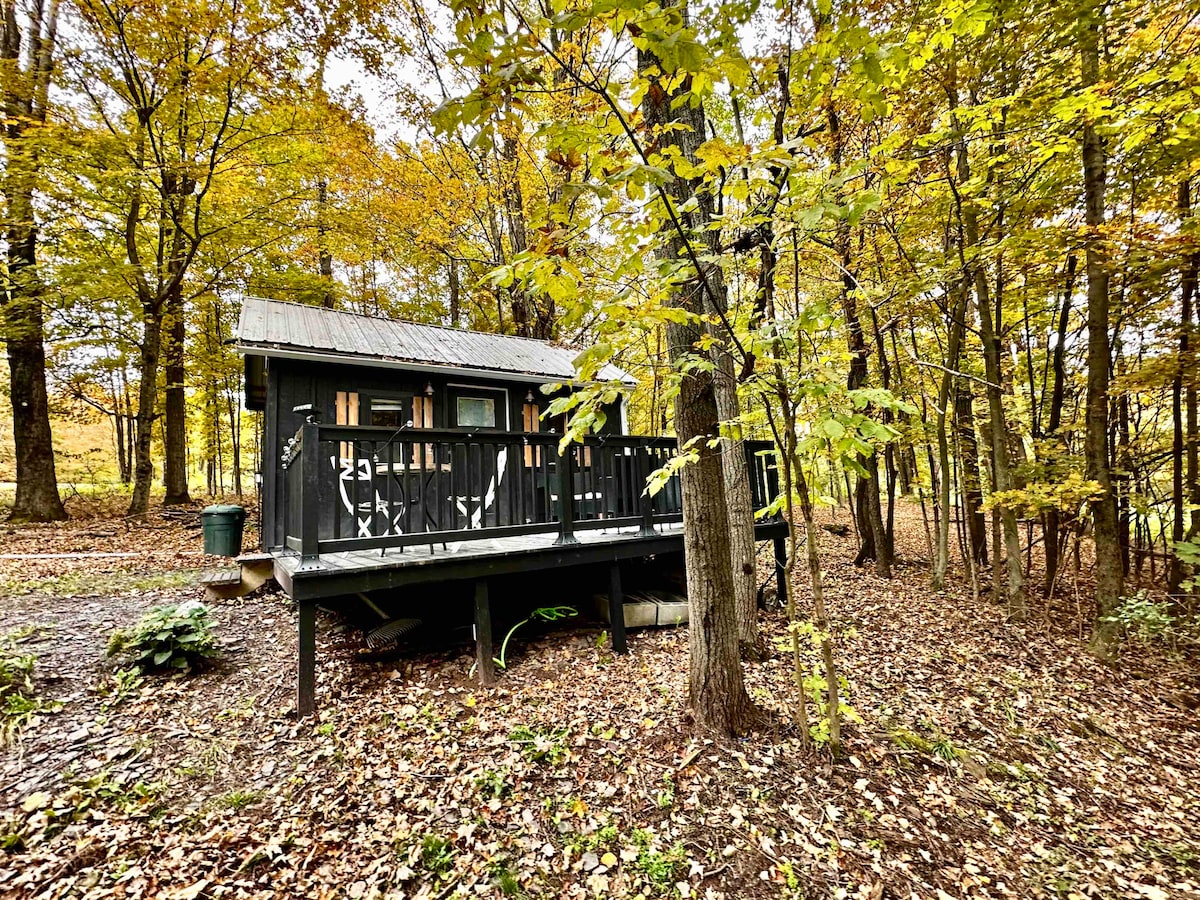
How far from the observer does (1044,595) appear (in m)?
6.89

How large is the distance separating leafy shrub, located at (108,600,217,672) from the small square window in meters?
4.50

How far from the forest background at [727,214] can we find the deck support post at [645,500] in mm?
1314

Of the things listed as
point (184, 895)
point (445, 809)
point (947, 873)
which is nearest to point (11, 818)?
point (184, 895)

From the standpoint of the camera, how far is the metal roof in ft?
21.6

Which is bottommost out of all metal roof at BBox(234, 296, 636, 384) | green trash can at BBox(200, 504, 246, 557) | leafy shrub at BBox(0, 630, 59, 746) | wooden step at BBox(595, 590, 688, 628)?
wooden step at BBox(595, 590, 688, 628)

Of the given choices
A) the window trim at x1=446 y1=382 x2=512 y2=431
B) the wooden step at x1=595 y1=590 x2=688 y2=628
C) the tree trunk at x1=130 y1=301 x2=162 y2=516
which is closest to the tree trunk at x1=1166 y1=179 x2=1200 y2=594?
the wooden step at x1=595 y1=590 x2=688 y2=628

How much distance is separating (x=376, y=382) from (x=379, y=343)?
0.70 m

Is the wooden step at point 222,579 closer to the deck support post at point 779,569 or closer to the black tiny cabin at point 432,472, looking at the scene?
the black tiny cabin at point 432,472

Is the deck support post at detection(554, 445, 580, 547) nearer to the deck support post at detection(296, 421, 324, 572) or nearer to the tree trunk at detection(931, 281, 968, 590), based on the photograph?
the deck support post at detection(296, 421, 324, 572)

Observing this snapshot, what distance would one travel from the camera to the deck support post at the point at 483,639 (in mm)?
4199

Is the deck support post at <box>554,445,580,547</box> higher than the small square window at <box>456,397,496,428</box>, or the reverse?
the small square window at <box>456,397,496,428</box>

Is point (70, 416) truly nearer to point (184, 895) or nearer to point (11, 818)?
point (11, 818)

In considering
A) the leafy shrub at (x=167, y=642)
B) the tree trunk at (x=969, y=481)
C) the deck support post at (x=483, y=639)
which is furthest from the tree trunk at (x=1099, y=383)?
the leafy shrub at (x=167, y=642)

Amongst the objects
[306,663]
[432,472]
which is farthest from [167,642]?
[432,472]
